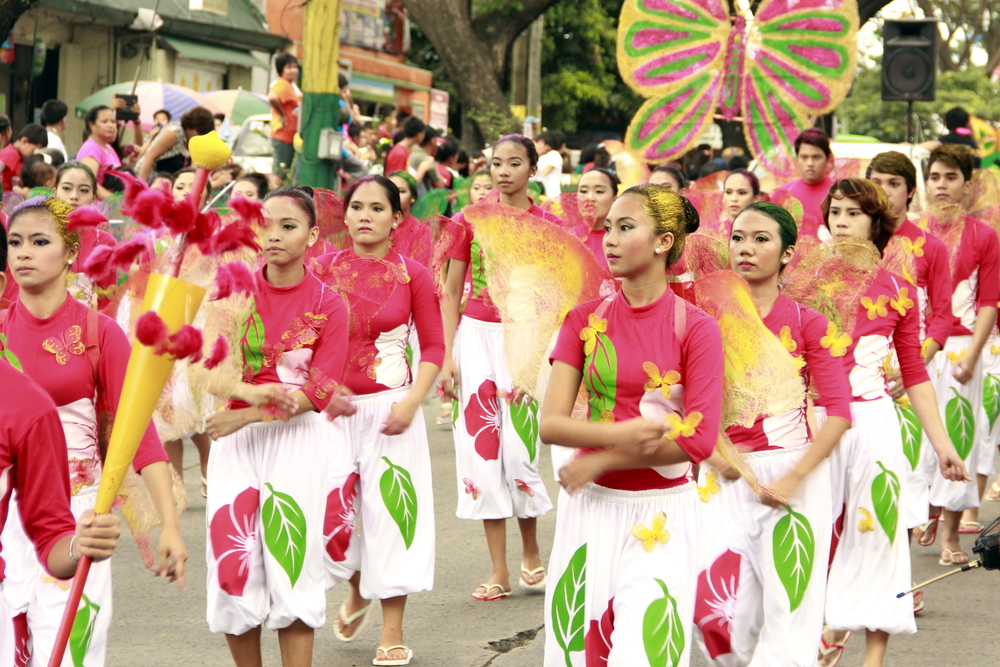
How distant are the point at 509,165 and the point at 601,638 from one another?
3349mm

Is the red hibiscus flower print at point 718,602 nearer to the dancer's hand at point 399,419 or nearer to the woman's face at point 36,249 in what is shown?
the dancer's hand at point 399,419

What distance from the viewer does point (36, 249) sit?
379 centimetres

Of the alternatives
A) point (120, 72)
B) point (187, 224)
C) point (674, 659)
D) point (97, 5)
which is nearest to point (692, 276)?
point (674, 659)

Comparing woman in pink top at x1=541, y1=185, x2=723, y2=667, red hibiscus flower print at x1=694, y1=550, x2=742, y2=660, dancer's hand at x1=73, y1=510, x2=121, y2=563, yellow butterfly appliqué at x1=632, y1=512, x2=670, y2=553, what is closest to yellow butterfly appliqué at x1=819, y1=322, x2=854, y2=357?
red hibiscus flower print at x1=694, y1=550, x2=742, y2=660

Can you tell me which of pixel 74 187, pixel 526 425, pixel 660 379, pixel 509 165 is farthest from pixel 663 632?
pixel 74 187

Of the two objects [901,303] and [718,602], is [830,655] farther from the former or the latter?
[901,303]

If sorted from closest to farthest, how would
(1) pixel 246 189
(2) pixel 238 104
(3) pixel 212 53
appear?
(1) pixel 246 189
(2) pixel 238 104
(3) pixel 212 53

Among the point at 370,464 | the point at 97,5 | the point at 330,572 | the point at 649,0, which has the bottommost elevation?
the point at 330,572

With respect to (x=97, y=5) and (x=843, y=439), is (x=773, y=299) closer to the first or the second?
(x=843, y=439)

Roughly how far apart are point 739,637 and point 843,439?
100 centimetres

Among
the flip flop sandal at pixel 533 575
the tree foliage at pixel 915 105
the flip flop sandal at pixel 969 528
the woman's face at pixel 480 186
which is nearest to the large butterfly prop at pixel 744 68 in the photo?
the woman's face at pixel 480 186

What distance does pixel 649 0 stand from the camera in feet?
31.3

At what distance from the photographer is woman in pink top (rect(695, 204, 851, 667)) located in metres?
4.64

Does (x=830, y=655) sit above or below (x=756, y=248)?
below
